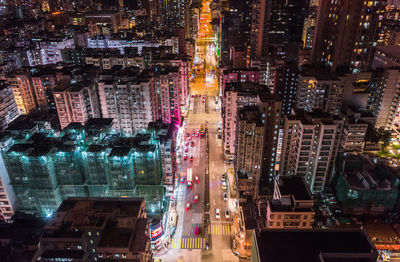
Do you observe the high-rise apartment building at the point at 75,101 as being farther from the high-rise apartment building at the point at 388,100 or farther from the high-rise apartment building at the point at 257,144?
the high-rise apartment building at the point at 388,100

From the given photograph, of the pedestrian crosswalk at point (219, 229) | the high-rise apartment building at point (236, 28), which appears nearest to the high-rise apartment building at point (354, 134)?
the pedestrian crosswalk at point (219, 229)

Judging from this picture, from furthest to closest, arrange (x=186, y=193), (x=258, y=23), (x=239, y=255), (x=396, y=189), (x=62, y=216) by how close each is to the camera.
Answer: (x=258, y=23)
(x=186, y=193)
(x=396, y=189)
(x=239, y=255)
(x=62, y=216)

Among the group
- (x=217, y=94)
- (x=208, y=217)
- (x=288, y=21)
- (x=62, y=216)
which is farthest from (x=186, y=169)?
(x=288, y=21)

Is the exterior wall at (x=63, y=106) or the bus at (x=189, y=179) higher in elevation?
the exterior wall at (x=63, y=106)

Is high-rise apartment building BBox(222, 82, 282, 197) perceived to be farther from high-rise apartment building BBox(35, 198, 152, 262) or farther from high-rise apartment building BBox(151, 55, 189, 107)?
high-rise apartment building BBox(151, 55, 189, 107)

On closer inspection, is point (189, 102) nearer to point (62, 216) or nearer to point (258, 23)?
point (258, 23)

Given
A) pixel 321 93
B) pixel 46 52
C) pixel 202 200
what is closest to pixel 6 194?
pixel 202 200

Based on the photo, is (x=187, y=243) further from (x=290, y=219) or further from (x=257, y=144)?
(x=257, y=144)
